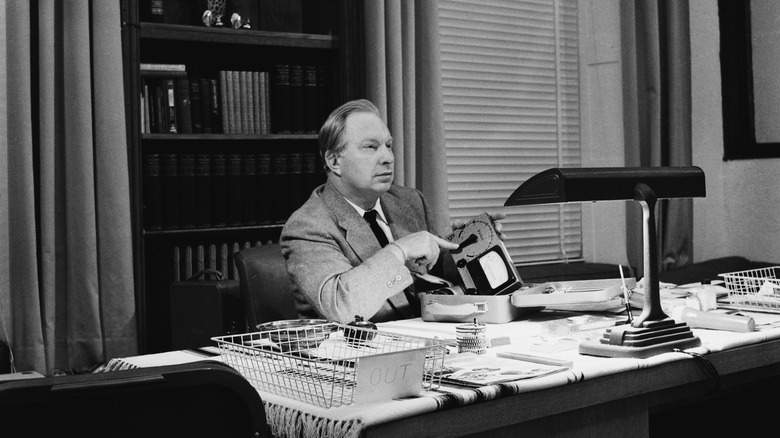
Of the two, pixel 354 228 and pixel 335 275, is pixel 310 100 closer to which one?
pixel 354 228

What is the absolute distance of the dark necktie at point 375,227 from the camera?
7.94 ft

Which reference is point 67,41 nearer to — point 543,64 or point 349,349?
point 349,349

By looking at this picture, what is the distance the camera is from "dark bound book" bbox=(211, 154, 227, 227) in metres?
3.10

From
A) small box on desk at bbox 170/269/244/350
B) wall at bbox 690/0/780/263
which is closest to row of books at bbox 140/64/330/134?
small box on desk at bbox 170/269/244/350

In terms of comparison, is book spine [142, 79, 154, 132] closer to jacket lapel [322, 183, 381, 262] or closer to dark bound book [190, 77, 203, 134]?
dark bound book [190, 77, 203, 134]

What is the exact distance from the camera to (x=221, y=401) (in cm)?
98

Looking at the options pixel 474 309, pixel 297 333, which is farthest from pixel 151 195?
pixel 297 333

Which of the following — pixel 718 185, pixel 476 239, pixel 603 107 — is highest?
pixel 603 107

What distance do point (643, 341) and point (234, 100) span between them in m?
1.98

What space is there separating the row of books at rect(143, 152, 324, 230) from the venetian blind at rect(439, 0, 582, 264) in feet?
2.65

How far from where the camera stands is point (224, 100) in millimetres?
3129

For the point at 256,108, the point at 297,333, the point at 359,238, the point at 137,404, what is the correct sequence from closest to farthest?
the point at 137,404, the point at 297,333, the point at 359,238, the point at 256,108

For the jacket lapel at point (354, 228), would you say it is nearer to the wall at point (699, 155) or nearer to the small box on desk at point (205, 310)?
the small box on desk at point (205, 310)

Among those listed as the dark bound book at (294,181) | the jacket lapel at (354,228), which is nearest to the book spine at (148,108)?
the dark bound book at (294,181)
